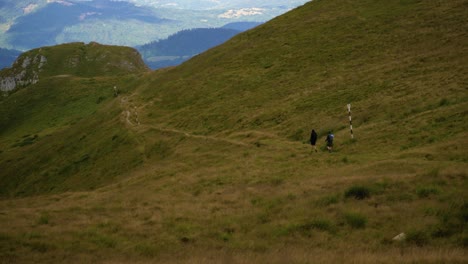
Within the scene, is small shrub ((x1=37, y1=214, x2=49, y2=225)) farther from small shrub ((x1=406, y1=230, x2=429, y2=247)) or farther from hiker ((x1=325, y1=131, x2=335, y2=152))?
hiker ((x1=325, y1=131, x2=335, y2=152))

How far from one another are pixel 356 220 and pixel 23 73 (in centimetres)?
18481

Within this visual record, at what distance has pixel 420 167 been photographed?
17594 mm

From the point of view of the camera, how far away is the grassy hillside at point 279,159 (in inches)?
518

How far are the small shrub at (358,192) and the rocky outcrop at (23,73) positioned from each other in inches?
6783

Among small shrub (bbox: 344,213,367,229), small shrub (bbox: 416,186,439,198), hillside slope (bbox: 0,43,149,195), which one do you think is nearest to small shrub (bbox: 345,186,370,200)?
small shrub (bbox: 416,186,439,198)

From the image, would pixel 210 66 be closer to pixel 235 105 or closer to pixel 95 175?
pixel 235 105

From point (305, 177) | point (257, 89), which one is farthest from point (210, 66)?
point (305, 177)

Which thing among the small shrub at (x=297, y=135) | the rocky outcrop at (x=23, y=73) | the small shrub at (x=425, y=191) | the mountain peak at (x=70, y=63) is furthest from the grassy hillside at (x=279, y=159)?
the rocky outcrop at (x=23, y=73)

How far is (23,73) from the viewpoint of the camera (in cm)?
16888

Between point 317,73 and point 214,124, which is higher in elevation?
point 317,73

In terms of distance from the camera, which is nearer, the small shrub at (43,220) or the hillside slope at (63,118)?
the small shrub at (43,220)

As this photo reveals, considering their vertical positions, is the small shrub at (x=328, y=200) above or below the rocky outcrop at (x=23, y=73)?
below

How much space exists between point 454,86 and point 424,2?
30135 mm

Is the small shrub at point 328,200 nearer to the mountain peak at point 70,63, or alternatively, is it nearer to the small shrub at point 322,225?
the small shrub at point 322,225
